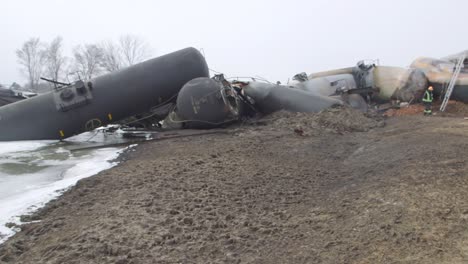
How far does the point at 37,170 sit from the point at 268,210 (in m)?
5.02

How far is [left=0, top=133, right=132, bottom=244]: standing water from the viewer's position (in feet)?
16.2

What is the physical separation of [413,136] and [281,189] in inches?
163

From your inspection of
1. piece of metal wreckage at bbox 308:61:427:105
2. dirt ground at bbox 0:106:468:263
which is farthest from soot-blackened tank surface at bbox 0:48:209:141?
piece of metal wreckage at bbox 308:61:427:105

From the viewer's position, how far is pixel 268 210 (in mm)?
4383

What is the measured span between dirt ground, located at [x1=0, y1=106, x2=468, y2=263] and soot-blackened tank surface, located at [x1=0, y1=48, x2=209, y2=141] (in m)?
4.82

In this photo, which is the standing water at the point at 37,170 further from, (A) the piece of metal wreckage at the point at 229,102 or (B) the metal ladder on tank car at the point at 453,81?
(B) the metal ladder on tank car at the point at 453,81

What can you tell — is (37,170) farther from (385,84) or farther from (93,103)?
(385,84)

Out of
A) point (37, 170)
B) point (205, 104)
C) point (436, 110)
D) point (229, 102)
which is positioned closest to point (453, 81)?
point (436, 110)

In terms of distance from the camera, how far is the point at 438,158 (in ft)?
17.9

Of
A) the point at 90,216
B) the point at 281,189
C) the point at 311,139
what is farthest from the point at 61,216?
the point at 311,139

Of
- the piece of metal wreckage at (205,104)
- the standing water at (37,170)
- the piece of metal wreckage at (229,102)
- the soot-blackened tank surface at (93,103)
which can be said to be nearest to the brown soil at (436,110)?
the piece of metal wreckage at (229,102)

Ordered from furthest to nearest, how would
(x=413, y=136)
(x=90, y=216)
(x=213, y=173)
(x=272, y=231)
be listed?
(x=413, y=136), (x=213, y=173), (x=90, y=216), (x=272, y=231)

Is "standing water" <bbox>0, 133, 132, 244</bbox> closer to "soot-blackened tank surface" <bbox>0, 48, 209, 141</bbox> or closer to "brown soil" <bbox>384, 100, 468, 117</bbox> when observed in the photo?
"soot-blackened tank surface" <bbox>0, 48, 209, 141</bbox>

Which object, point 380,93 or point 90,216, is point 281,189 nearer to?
point 90,216
